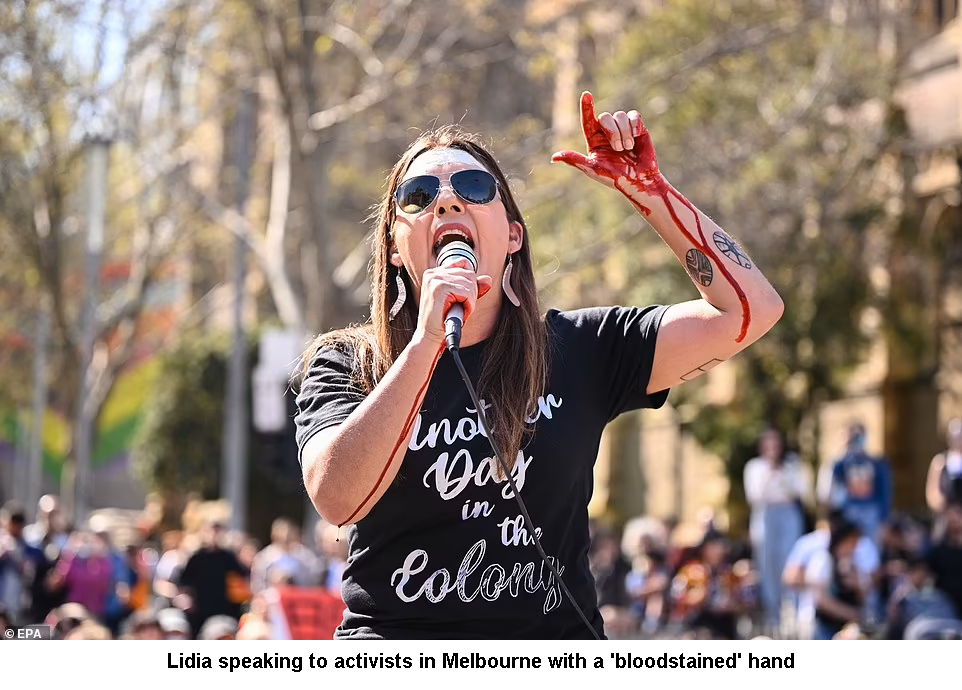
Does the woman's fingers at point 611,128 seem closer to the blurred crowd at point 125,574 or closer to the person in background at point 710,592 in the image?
the blurred crowd at point 125,574

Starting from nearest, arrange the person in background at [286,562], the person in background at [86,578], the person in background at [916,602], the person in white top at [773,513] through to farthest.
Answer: the person in background at [916,602], the person in background at [86,578], the person in background at [286,562], the person in white top at [773,513]

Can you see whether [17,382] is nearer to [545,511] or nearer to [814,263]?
[814,263]

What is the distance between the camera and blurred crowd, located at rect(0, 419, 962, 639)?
12.1 metres

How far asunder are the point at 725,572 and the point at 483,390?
12429mm

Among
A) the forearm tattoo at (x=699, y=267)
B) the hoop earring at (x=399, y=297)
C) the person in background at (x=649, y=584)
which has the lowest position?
the person in background at (x=649, y=584)

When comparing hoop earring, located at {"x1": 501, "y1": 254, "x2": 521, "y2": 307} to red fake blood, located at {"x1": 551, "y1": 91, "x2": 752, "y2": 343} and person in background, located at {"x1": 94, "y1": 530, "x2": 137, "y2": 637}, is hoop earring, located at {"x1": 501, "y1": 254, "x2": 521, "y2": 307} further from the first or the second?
person in background, located at {"x1": 94, "y1": 530, "x2": 137, "y2": 637}

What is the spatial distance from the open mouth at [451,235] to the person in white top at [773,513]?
11.4m

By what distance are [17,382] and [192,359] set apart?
13.0ft

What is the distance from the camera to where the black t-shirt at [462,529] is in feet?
10.6

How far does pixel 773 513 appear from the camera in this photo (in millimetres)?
14742

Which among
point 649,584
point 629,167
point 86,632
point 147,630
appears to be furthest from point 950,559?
point 629,167
